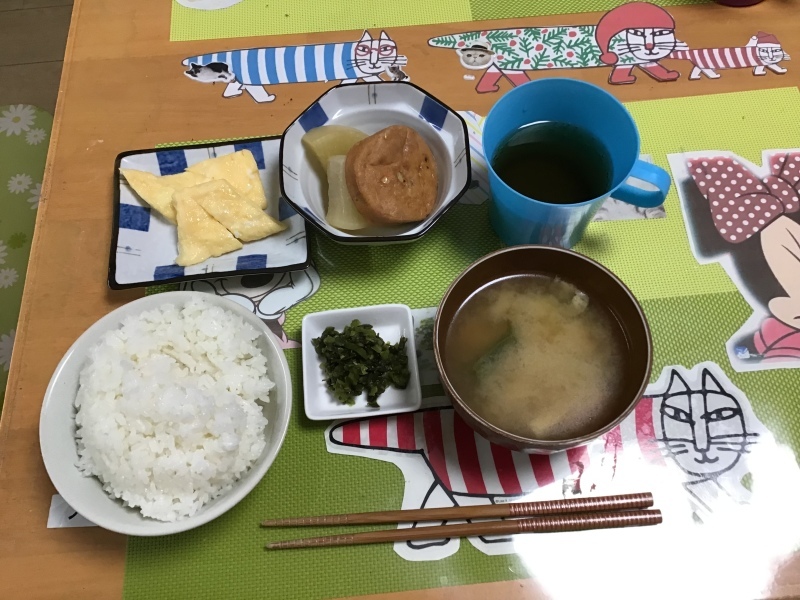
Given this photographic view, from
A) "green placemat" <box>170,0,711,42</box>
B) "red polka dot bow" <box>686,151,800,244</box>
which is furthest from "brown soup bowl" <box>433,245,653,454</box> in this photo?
"green placemat" <box>170,0,711,42</box>

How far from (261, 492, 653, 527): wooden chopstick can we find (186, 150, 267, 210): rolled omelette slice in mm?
713

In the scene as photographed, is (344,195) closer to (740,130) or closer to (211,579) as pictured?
(211,579)

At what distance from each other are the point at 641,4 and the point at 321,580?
1.63 m

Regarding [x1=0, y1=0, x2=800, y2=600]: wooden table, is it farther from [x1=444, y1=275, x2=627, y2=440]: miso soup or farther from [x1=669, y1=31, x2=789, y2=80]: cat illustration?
[x1=444, y1=275, x2=627, y2=440]: miso soup

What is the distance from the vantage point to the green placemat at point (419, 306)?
3.36ft

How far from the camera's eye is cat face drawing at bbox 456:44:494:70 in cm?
146

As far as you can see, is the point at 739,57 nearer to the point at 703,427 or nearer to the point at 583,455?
the point at 703,427

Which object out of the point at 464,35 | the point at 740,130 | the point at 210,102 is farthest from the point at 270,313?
the point at 740,130

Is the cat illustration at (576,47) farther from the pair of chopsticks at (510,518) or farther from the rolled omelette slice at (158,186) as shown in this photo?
the pair of chopsticks at (510,518)

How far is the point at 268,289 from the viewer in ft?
4.11

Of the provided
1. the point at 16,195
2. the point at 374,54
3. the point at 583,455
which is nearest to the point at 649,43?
the point at 374,54

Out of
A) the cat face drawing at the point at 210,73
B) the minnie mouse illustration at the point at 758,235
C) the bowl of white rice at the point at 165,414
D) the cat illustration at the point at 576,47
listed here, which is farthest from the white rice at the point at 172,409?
the minnie mouse illustration at the point at 758,235

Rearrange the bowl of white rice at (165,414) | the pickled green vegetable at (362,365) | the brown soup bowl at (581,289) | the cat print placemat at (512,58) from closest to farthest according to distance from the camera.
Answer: the brown soup bowl at (581,289), the bowl of white rice at (165,414), the pickled green vegetable at (362,365), the cat print placemat at (512,58)

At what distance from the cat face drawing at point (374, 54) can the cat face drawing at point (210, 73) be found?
1.09 feet
